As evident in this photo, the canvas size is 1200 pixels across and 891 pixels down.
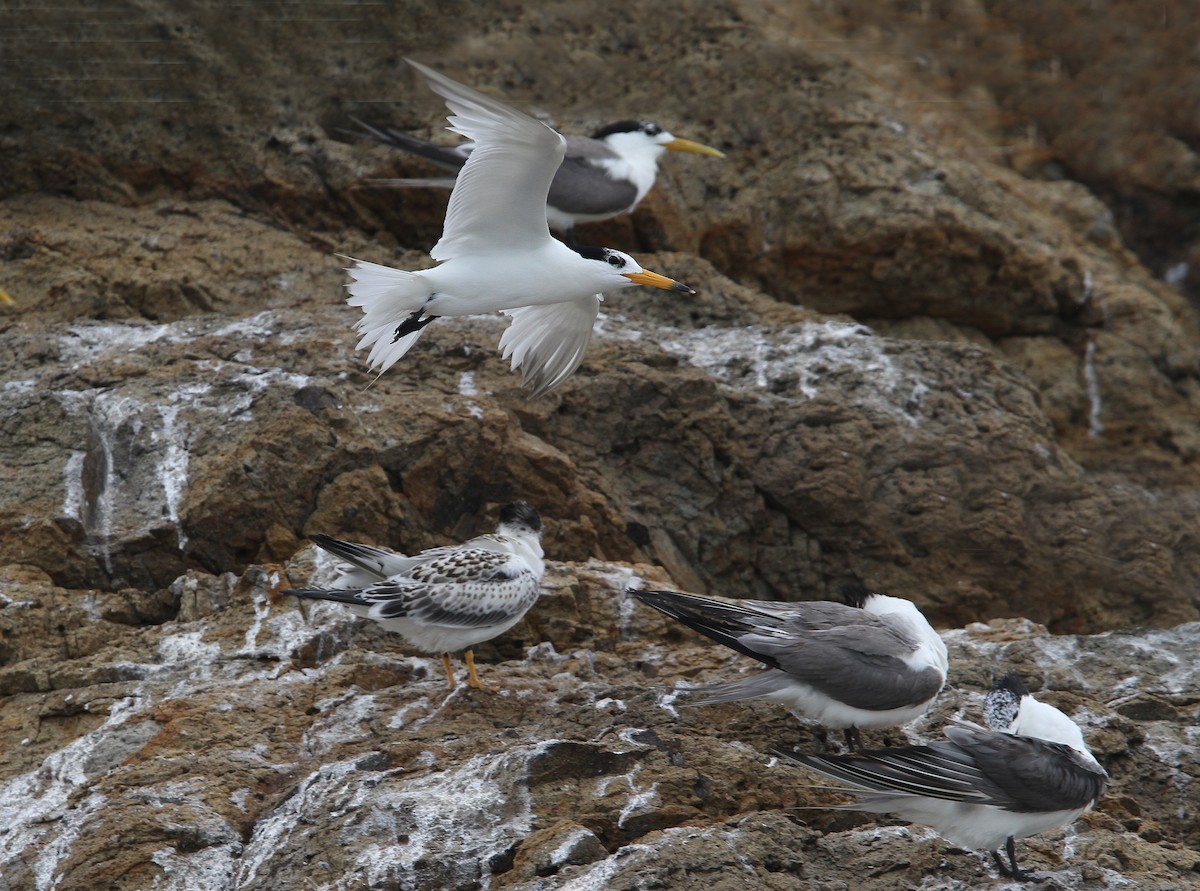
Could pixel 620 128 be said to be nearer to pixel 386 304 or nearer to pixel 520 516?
pixel 386 304

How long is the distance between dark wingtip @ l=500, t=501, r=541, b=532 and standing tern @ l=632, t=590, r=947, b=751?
→ 128cm

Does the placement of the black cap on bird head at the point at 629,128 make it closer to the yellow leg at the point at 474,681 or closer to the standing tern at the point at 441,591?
the standing tern at the point at 441,591

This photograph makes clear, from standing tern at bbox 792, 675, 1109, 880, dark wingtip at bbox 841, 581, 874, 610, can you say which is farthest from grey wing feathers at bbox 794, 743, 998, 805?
dark wingtip at bbox 841, 581, 874, 610

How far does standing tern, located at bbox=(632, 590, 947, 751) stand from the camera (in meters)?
6.20

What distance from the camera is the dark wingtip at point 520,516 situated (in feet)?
25.1

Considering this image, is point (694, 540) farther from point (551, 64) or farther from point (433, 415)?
point (551, 64)

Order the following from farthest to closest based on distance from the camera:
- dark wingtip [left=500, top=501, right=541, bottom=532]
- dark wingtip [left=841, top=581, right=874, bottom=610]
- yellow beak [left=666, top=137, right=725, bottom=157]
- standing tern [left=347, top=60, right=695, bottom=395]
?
yellow beak [left=666, top=137, right=725, bottom=157]
dark wingtip [left=500, top=501, right=541, bottom=532]
standing tern [left=347, top=60, right=695, bottom=395]
dark wingtip [left=841, top=581, right=874, bottom=610]

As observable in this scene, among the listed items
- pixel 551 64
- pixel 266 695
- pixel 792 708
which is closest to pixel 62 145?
pixel 551 64

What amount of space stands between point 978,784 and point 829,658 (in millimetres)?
897

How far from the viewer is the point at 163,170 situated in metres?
11.4

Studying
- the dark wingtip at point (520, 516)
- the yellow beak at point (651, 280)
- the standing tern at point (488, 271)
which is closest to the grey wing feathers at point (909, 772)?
the dark wingtip at point (520, 516)

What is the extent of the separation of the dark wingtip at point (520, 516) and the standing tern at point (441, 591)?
10.8 inches

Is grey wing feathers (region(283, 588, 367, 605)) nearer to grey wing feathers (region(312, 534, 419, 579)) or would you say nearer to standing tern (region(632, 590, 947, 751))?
grey wing feathers (region(312, 534, 419, 579))

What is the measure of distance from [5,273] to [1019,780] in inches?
314
